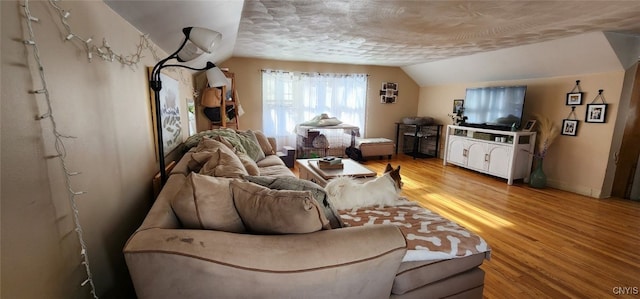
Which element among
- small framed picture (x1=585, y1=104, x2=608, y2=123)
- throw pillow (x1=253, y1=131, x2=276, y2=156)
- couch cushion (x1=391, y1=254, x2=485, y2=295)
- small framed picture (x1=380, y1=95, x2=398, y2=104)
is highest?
small framed picture (x1=380, y1=95, x2=398, y2=104)

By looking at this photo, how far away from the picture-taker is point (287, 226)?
3.39 feet

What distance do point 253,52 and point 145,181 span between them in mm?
3495

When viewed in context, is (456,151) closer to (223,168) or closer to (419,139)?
(419,139)

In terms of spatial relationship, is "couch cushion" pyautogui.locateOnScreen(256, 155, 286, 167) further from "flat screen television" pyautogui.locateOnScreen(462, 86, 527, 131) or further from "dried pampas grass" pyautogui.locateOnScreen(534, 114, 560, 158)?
"dried pampas grass" pyautogui.locateOnScreen(534, 114, 560, 158)

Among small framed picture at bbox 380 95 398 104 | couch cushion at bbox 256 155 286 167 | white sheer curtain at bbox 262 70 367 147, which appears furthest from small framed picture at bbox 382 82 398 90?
couch cushion at bbox 256 155 286 167

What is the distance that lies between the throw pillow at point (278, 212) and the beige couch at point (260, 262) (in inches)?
1.6

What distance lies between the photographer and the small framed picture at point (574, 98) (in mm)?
3865

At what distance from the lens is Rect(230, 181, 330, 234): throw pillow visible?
3.38ft

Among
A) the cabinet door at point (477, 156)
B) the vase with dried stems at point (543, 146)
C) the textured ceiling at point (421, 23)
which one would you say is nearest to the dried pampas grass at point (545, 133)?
the vase with dried stems at point (543, 146)

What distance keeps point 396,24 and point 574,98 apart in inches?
122

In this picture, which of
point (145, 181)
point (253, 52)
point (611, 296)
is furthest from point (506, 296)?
point (253, 52)

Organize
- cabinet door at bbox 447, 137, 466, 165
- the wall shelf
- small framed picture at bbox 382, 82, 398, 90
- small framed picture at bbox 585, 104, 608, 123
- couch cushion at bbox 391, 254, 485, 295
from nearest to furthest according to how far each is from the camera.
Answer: couch cushion at bbox 391, 254, 485, 295, small framed picture at bbox 585, 104, 608, 123, cabinet door at bbox 447, 137, 466, 165, the wall shelf, small framed picture at bbox 382, 82, 398, 90

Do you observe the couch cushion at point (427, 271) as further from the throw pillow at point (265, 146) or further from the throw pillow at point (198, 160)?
the throw pillow at point (265, 146)

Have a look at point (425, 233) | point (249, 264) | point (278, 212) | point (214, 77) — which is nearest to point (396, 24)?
point (214, 77)
